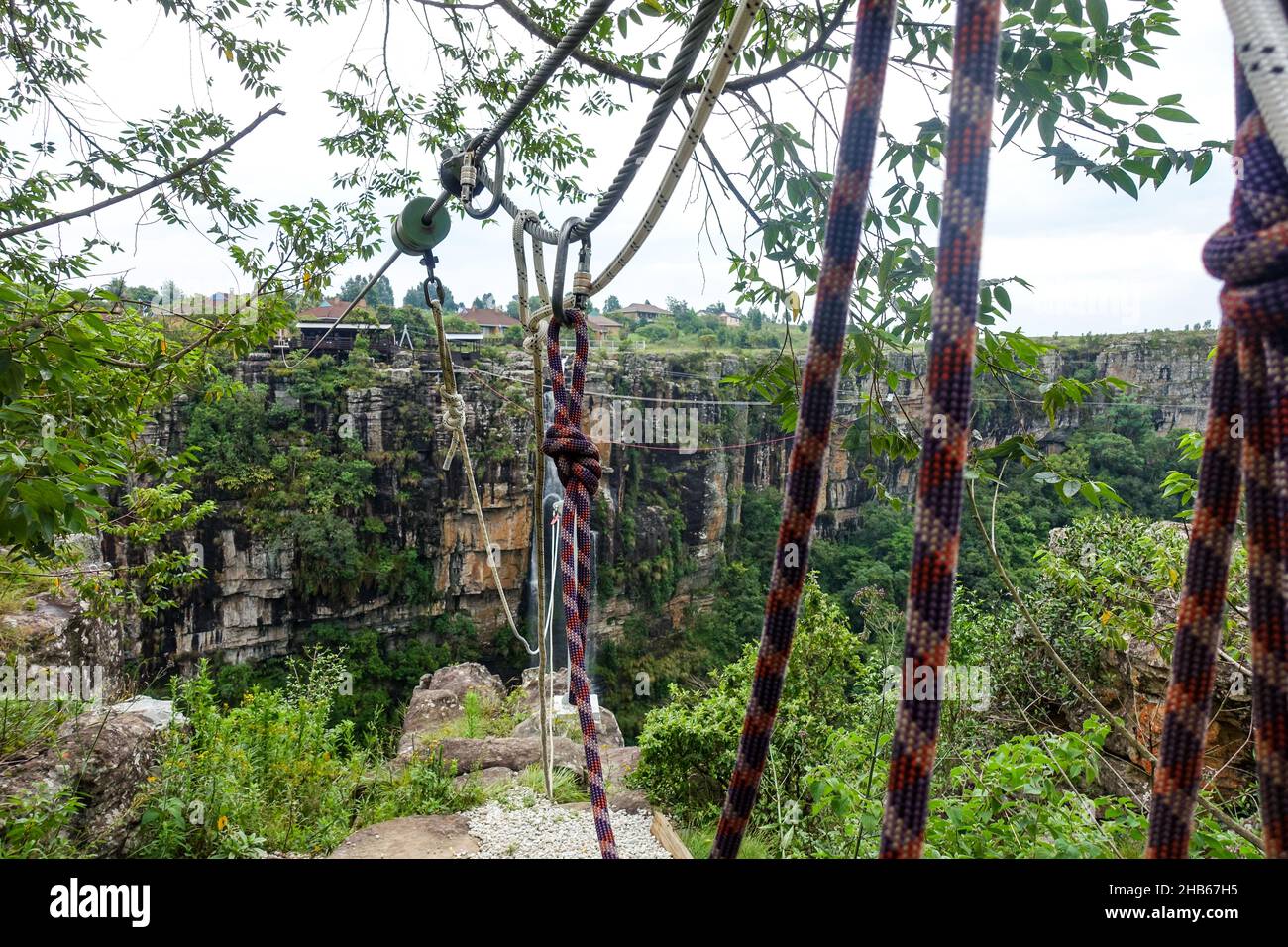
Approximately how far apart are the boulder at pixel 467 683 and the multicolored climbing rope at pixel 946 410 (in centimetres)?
834

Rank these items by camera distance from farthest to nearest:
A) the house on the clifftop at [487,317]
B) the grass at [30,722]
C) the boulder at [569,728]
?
the house on the clifftop at [487,317] → the boulder at [569,728] → the grass at [30,722]

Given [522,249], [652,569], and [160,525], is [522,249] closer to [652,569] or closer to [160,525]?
[160,525]

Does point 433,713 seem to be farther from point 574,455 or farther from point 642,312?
point 642,312

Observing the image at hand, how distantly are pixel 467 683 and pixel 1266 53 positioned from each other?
9.64 meters

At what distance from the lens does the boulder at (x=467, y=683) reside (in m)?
8.51

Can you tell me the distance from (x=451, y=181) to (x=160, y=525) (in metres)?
3.15

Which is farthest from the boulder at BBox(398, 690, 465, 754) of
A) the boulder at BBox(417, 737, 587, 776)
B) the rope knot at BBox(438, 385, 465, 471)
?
the rope knot at BBox(438, 385, 465, 471)

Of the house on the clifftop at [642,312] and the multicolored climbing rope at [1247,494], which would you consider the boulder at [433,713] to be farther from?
the house on the clifftop at [642,312]

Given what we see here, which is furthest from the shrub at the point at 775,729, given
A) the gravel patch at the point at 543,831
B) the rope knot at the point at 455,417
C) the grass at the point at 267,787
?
the rope knot at the point at 455,417

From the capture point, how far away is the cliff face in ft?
54.9

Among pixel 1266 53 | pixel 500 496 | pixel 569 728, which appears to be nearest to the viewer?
pixel 1266 53

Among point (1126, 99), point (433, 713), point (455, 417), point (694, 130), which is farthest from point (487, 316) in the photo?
point (694, 130)

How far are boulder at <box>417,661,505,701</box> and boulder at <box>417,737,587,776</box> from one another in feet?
11.1

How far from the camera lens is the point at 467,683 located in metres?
9.10
